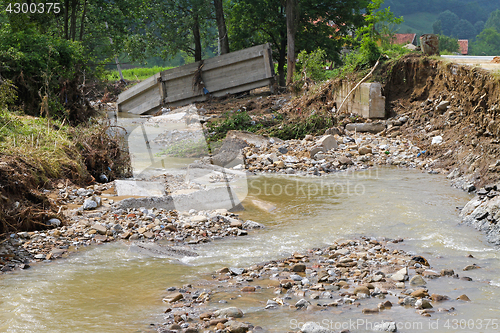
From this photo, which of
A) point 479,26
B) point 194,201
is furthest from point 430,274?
point 479,26

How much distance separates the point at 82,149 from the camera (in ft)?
27.1

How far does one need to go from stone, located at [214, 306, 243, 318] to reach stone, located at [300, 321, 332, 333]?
0.54 metres

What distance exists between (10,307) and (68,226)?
6.76 feet

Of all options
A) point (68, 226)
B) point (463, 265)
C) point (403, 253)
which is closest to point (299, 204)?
point (403, 253)

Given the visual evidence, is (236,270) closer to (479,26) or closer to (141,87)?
(141,87)

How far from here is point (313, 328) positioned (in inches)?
126

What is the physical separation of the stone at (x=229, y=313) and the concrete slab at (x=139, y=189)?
363 centimetres

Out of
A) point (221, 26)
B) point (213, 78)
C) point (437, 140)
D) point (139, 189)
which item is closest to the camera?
point (139, 189)

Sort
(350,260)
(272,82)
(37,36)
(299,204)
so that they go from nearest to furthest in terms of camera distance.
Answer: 1. (350,260)
2. (299,204)
3. (37,36)
4. (272,82)

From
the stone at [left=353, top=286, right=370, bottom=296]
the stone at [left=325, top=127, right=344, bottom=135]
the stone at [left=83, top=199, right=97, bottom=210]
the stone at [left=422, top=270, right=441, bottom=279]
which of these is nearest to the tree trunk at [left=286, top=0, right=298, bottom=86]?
the stone at [left=325, top=127, right=344, bottom=135]

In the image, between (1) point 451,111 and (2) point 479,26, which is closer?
(1) point 451,111

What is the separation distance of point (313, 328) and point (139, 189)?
15.2 ft

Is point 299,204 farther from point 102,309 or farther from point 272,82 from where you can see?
point 272,82

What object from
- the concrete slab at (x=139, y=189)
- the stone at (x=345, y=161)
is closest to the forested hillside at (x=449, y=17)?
the stone at (x=345, y=161)
